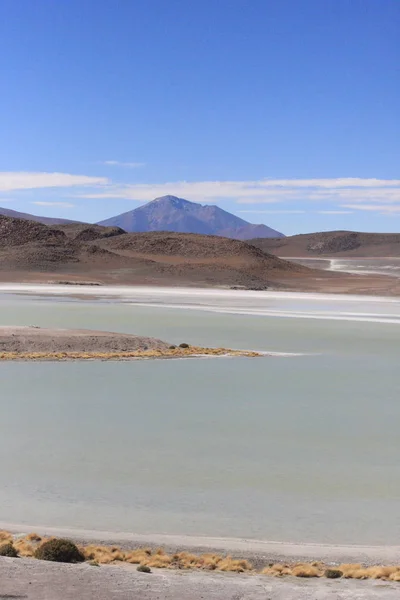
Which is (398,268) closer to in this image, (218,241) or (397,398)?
(218,241)

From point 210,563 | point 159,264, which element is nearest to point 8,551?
point 210,563

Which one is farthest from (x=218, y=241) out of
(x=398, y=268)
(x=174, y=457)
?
(x=174, y=457)

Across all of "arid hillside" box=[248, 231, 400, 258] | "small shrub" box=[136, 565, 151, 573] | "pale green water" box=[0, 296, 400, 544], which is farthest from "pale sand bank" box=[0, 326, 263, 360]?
"arid hillside" box=[248, 231, 400, 258]

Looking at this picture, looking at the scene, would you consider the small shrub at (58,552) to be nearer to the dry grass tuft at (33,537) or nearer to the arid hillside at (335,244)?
the dry grass tuft at (33,537)

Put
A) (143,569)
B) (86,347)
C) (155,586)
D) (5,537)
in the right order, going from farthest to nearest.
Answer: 1. (86,347)
2. (5,537)
3. (143,569)
4. (155,586)

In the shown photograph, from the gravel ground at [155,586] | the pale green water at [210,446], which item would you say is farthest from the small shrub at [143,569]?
the pale green water at [210,446]

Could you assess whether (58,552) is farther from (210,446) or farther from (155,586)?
(210,446)
